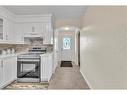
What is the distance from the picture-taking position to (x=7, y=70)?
4.14 m

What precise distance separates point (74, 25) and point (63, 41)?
4.65 m

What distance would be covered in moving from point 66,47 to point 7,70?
757 centimetres

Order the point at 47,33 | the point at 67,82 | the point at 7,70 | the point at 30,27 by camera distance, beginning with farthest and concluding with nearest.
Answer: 1. the point at 30,27
2. the point at 47,33
3. the point at 67,82
4. the point at 7,70

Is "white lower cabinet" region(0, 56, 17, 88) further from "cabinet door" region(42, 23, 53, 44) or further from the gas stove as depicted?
"cabinet door" region(42, 23, 53, 44)


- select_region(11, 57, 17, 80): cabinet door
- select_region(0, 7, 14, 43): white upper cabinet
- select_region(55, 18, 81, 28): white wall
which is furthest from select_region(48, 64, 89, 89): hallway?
select_region(55, 18, 81, 28): white wall

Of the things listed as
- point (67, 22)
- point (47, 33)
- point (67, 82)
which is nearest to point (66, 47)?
point (67, 22)

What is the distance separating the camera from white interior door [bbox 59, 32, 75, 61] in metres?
11.3

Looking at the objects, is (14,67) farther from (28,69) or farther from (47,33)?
(47,33)

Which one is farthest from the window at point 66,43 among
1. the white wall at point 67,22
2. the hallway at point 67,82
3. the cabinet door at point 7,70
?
the cabinet door at point 7,70

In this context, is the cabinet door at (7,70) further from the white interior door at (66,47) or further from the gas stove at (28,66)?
the white interior door at (66,47)

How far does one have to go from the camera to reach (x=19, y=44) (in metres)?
5.86

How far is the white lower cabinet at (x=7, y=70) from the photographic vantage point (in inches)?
151
